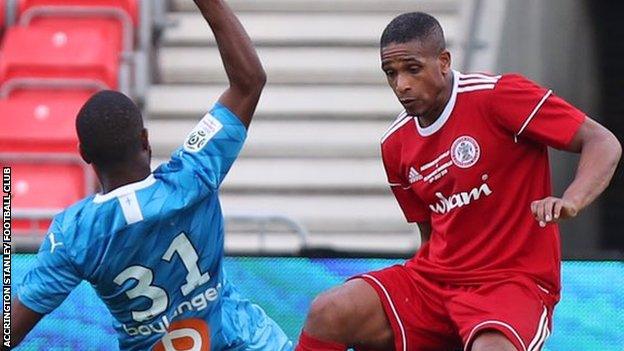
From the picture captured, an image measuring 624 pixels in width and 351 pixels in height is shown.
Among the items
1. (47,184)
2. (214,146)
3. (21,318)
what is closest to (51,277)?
(21,318)

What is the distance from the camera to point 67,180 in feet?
30.3

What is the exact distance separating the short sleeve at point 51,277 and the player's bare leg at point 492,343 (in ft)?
4.31

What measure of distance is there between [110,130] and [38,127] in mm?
5117

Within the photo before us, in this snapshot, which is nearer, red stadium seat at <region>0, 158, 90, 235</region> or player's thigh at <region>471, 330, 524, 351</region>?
player's thigh at <region>471, 330, 524, 351</region>

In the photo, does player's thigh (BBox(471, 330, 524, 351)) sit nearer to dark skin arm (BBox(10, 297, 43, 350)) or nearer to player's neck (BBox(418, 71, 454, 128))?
player's neck (BBox(418, 71, 454, 128))

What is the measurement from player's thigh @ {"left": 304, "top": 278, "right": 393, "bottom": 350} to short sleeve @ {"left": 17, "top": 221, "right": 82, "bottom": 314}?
92 centimetres

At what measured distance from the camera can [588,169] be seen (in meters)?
4.85

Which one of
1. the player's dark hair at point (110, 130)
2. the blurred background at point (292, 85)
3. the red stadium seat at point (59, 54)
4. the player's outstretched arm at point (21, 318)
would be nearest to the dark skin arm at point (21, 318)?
the player's outstretched arm at point (21, 318)

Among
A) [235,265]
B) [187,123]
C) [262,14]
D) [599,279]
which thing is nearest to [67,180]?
[187,123]

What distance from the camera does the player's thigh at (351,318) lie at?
518 centimetres

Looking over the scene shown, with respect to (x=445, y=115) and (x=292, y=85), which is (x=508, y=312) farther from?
(x=292, y=85)

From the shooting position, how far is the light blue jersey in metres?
4.66

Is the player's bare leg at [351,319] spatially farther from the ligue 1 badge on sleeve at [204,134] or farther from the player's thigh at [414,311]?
the ligue 1 badge on sleeve at [204,134]

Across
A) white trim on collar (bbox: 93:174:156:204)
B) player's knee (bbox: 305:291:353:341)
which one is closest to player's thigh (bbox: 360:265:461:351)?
player's knee (bbox: 305:291:353:341)
